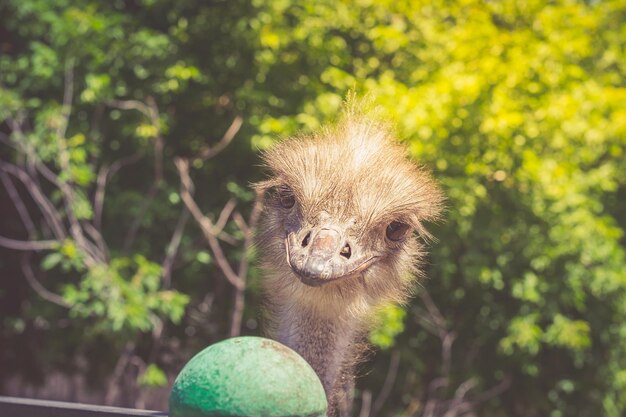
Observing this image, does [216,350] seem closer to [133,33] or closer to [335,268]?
[335,268]

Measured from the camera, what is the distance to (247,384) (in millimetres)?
1303

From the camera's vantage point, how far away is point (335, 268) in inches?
69.4

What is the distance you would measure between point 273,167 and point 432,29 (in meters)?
3.98

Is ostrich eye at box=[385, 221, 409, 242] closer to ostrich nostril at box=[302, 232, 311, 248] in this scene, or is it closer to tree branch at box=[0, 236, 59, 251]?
ostrich nostril at box=[302, 232, 311, 248]

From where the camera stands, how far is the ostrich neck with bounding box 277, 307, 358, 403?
2234 mm

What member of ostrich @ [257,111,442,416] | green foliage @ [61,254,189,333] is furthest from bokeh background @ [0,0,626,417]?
ostrich @ [257,111,442,416]

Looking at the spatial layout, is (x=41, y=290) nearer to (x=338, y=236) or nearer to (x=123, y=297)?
(x=123, y=297)

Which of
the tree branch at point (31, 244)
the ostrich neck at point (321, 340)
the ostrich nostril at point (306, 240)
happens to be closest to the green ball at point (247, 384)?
the ostrich nostril at point (306, 240)

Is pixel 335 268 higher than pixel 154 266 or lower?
higher

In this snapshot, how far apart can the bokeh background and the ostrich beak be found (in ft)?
9.77

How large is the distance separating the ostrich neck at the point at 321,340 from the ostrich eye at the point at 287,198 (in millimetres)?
248

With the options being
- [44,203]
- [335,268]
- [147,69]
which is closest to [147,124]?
[147,69]

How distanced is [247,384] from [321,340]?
3.14 feet

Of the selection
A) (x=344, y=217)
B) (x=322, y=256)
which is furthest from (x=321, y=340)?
(x=322, y=256)
